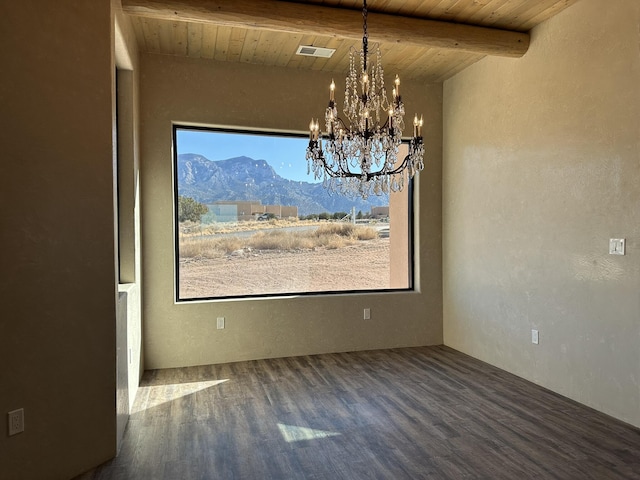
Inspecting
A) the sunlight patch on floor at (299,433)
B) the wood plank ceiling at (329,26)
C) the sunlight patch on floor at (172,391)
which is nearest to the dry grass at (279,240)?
the sunlight patch on floor at (172,391)

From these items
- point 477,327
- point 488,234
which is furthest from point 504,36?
point 477,327

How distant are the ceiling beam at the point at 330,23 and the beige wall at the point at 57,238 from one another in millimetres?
826

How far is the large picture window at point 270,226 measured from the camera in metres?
4.71

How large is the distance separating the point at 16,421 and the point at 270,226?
3.03 meters

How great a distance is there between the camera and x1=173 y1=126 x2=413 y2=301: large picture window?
4.71m

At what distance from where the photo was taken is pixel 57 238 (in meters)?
2.50

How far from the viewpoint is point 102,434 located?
2705 mm

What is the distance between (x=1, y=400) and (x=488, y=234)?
413 cm

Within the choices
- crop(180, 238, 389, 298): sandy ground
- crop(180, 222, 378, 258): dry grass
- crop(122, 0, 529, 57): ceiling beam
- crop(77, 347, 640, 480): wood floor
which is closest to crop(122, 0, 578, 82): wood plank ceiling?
crop(122, 0, 529, 57): ceiling beam

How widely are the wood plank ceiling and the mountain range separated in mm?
1054

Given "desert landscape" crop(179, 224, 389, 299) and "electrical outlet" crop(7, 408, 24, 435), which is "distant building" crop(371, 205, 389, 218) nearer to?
"desert landscape" crop(179, 224, 389, 299)

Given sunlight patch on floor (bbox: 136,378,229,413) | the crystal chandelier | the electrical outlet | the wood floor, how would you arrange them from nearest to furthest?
the electrical outlet, the wood floor, the crystal chandelier, sunlight patch on floor (bbox: 136,378,229,413)

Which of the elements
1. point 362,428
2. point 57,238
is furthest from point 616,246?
point 57,238

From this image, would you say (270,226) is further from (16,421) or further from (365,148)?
(16,421)
